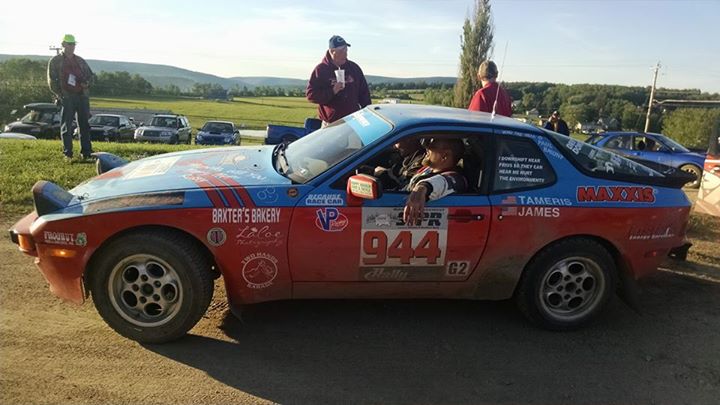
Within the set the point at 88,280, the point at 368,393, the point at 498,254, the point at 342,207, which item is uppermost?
the point at 342,207

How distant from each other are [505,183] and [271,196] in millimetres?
1578

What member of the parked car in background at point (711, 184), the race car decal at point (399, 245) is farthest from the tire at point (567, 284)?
the parked car in background at point (711, 184)

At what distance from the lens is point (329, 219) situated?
10.3ft

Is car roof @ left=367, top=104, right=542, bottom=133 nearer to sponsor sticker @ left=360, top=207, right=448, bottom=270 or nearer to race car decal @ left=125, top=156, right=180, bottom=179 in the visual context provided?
sponsor sticker @ left=360, top=207, right=448, bottom=270

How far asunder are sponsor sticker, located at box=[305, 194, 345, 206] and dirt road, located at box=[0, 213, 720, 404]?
3.03ft

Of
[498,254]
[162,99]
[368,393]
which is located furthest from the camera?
[162,99]

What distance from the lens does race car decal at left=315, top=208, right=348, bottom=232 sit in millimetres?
3133

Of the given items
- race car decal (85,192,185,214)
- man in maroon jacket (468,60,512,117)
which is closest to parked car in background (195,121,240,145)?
man in maroon jacket (468,60,512,117)

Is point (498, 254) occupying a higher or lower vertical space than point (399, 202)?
lower

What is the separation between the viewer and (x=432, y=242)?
10.7 feet

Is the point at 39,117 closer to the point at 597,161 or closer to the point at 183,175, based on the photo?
the point at 183,175

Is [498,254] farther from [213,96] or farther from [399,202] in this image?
[213,96]

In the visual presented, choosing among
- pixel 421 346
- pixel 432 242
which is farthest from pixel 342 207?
pixel 421 346

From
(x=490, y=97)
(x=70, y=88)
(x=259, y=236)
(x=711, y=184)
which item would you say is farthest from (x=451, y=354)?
(x=70, y=88)
